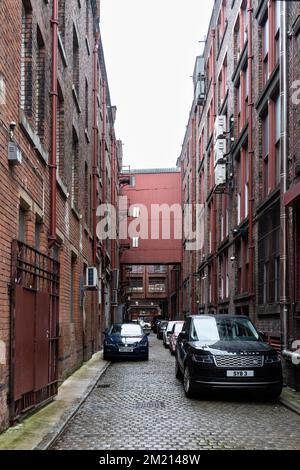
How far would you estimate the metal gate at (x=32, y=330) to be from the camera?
305 inches

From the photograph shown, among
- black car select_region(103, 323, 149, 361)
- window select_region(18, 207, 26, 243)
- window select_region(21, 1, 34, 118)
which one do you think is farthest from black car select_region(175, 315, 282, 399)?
black car select_region(103, 323, 149, 361)

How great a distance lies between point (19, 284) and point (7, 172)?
1576 mm

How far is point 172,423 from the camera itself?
27.7 feet

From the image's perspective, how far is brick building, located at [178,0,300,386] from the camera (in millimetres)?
12422

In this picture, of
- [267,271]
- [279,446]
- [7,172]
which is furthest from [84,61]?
[279,446]

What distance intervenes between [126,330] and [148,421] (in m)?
12.0

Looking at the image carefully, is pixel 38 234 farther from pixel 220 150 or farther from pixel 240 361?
pixel 220 150

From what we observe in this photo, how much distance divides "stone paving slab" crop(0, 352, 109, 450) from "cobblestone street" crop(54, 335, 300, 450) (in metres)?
0.16

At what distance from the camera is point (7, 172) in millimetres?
7742

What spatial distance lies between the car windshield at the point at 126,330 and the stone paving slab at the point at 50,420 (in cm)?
632

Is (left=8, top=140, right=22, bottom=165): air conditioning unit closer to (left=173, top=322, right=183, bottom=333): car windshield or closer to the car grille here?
the car grille

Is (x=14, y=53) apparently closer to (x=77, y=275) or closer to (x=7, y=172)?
(x=7, y=172)

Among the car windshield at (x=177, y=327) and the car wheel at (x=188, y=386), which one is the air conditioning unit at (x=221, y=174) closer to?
the car windshield at (x=177, y=327)

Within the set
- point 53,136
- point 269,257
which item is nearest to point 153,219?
point 269,257
